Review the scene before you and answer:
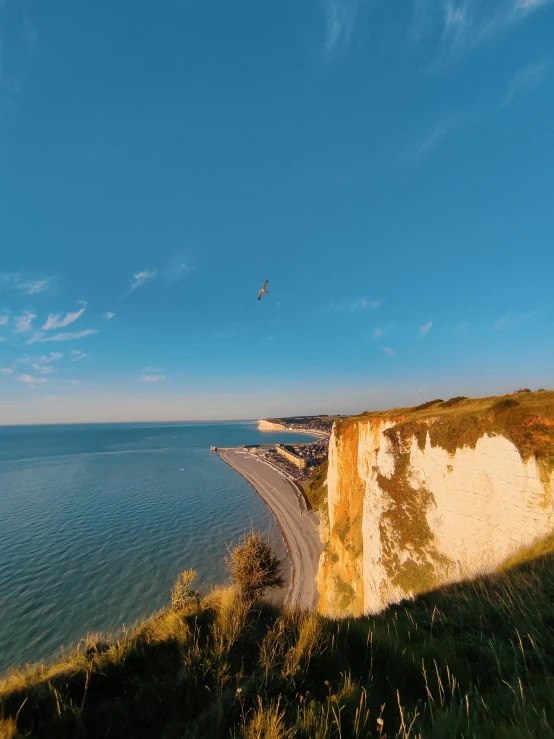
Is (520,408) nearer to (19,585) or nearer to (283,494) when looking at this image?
(19,585)

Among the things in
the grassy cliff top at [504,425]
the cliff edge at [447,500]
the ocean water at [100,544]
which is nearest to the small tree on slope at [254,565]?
the cliff edge at [447,500]

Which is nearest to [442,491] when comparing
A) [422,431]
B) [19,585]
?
[422,431]

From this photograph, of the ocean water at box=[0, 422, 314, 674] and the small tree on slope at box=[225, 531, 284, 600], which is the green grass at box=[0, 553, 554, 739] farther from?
the ocean water at box=[0, 422, 314, 674]

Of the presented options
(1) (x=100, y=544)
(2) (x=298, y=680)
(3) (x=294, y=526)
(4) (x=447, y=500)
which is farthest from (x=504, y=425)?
(1) (x=100, y=544)

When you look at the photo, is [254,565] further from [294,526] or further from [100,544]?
[100,544]

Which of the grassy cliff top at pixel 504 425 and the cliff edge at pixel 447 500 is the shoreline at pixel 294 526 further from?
the grassy cliff top at pixel 504 425

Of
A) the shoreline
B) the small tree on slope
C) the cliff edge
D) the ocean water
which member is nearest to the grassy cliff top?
the cliff edge

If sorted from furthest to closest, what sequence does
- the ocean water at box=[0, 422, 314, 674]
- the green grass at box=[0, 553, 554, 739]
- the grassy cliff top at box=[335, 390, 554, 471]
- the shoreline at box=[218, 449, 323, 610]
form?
1. the shoreline at box=[218, 449, 323, 610]
2. the ocean water at box=[0, 422, 314, 674]
3. the grassy cliff top at box=[335, 390, 554, 471]
4. the green grass at box=[0, 553, 554, 739]
